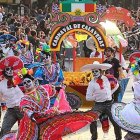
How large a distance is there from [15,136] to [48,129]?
2.16 feet

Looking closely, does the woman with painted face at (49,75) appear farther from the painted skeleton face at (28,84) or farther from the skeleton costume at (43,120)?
the skeleton costume at (43,120)

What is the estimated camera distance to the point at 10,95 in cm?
905

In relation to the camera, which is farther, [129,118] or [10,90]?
[10,90]

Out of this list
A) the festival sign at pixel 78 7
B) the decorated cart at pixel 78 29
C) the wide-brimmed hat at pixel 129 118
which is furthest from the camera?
the festival sign at pixel 78 7

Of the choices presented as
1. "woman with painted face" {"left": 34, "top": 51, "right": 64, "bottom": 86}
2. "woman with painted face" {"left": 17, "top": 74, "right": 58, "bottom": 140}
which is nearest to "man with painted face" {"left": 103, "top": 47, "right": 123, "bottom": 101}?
"woman with painted face" {"left": 34, "top": 51, "right": 64, "bottom": 86}

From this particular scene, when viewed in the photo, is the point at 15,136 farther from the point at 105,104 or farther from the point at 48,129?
the point at 105,104

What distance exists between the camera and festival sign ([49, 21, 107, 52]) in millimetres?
12680

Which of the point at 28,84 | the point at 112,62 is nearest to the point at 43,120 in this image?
the point at 28,84

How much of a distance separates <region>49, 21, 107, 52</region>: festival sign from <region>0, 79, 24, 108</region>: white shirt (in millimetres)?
3877

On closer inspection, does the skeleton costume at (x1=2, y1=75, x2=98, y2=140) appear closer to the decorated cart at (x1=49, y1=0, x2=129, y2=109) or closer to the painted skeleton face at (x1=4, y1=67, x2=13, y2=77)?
the painted skeleton face at (x1=4, y1=67, x2=13, y2=77)

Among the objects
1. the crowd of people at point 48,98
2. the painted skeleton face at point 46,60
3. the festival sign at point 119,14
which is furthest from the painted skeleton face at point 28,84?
the festival sign at point 119,14

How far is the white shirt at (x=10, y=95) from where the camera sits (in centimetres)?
903

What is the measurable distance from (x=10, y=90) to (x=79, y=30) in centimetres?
414

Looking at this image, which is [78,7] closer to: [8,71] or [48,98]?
[8,71]
